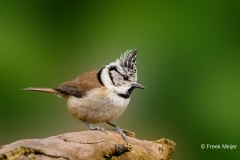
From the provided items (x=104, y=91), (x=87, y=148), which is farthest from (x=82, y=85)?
(x=87, y=148)

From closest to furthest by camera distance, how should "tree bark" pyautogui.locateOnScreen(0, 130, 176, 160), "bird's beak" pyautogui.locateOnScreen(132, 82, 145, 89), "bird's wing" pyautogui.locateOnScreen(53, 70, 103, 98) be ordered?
Result: "tree bark" pyautogui.locateOnScreen(0, 130, 176, 160) → "bird's beak" pyautogui.locateOnScreen(132, 82, 145, 89) → "bird's wing" pyautogui.locateOnScreen(53, 70, 103, 98)

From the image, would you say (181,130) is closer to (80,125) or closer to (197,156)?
(197,156)

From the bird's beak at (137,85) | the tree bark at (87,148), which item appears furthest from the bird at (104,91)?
the tree bark at (87,148)

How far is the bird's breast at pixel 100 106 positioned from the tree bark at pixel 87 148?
0.74 ft

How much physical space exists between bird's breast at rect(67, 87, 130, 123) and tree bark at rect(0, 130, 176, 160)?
225mm

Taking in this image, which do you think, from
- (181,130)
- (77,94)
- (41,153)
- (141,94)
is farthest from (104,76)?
(41,153)

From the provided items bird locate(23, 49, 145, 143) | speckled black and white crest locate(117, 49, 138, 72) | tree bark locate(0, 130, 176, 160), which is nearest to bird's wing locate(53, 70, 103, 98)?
bird locate(23, 49, 145, 143)

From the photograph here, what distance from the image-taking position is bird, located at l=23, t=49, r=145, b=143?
4238 millimetres

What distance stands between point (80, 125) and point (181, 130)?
3.25ft

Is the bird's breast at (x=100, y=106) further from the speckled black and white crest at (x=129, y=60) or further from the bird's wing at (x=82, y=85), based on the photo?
the speckled black and white crest at (x=129, y=60)

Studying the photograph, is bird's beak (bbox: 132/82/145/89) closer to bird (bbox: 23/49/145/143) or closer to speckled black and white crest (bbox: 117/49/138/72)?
bird (bbox: 23/49/145/143)

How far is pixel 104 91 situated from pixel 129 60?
0.33m

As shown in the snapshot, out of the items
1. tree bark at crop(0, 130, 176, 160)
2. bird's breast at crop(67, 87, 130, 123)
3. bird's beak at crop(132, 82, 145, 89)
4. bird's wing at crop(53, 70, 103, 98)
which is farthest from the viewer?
bird's wing at crop(53, 70, 103, 98)

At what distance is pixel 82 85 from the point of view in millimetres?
4562
